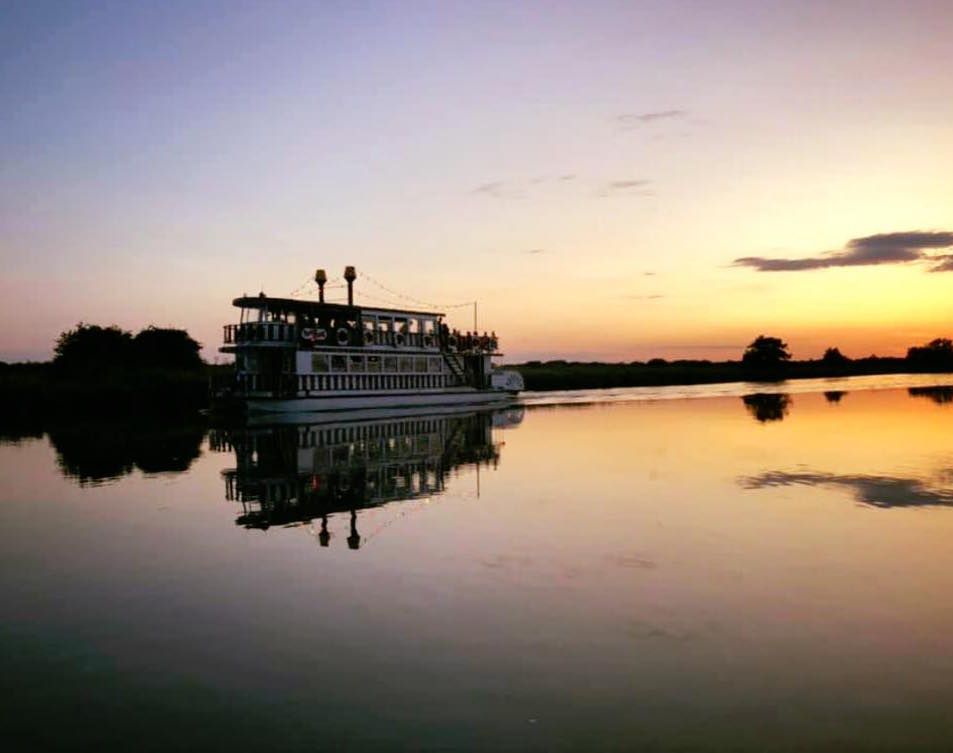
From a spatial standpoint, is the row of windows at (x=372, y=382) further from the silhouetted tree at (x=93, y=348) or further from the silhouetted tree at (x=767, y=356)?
the silhouetted tree at (x=767, y=356)

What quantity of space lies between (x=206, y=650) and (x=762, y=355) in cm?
15746

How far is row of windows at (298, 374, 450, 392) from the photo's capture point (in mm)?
49281

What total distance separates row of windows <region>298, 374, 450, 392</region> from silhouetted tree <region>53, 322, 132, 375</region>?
3523 centimetres

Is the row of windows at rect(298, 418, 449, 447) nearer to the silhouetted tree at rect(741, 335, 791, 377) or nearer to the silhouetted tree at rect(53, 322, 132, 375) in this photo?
the silhouetted tree at rect(53, 322, 132, 375)

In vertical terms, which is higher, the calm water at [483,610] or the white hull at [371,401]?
the white hull at [371,401]

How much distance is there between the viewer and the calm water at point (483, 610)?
7355 millimetres

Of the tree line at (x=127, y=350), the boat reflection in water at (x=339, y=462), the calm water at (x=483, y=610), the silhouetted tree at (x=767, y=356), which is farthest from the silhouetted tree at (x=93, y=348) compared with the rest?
the silhouetted tree at (x=767, y=356)

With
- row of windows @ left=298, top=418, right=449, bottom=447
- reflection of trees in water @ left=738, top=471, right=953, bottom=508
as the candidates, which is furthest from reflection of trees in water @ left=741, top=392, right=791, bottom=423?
reflection of trees in water @ left=738, top=471, right=953, bottom=508

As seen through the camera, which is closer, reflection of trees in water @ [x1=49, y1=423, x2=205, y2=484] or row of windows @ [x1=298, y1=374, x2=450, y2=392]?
reflection of trees in water @ [x1=49, y1=423, x2=205, y2=484]

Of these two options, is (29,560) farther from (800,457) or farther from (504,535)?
(800,457)

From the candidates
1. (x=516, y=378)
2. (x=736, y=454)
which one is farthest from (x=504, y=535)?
(x=516, y=378)

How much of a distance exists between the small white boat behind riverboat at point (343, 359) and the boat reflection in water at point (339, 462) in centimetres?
294

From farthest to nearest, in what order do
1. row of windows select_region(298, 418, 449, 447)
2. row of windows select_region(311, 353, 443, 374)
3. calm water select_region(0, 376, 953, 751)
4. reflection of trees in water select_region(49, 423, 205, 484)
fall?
row of windows select_region(311, 353, 443, 374)
row of windows select_region(298, 418, 449, 447)
reflection of trees in water select_region(49, 423, 205, 484)
calm water select_region(0, 376, 953, 751)

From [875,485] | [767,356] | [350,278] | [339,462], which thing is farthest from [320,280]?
[767,356]
